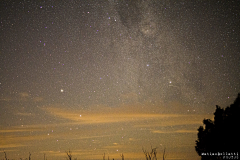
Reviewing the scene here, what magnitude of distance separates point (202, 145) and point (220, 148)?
364 centimetres

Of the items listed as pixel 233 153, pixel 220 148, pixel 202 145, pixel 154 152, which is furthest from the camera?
pixel 154 152

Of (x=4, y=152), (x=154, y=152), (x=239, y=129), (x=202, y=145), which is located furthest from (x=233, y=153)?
(x=4, y=152)

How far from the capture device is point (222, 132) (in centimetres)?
2184

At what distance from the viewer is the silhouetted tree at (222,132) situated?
67.4ft

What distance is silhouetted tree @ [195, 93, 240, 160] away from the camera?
20547 mm

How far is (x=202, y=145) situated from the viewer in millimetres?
25359

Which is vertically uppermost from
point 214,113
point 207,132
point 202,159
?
point 214,113

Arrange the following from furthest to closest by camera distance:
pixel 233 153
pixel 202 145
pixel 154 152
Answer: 1. pixel 154 152
2. pixel 202 145
3. pixel 233 153

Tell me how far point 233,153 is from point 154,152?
474 inches

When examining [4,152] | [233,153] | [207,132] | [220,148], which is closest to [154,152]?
[207,132]

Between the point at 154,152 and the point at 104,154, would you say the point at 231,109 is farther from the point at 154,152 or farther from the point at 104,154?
the point at 104,154

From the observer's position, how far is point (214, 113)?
2423 cm

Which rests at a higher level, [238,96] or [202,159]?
[238,96]

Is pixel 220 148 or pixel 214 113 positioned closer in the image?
pixel 220 148
